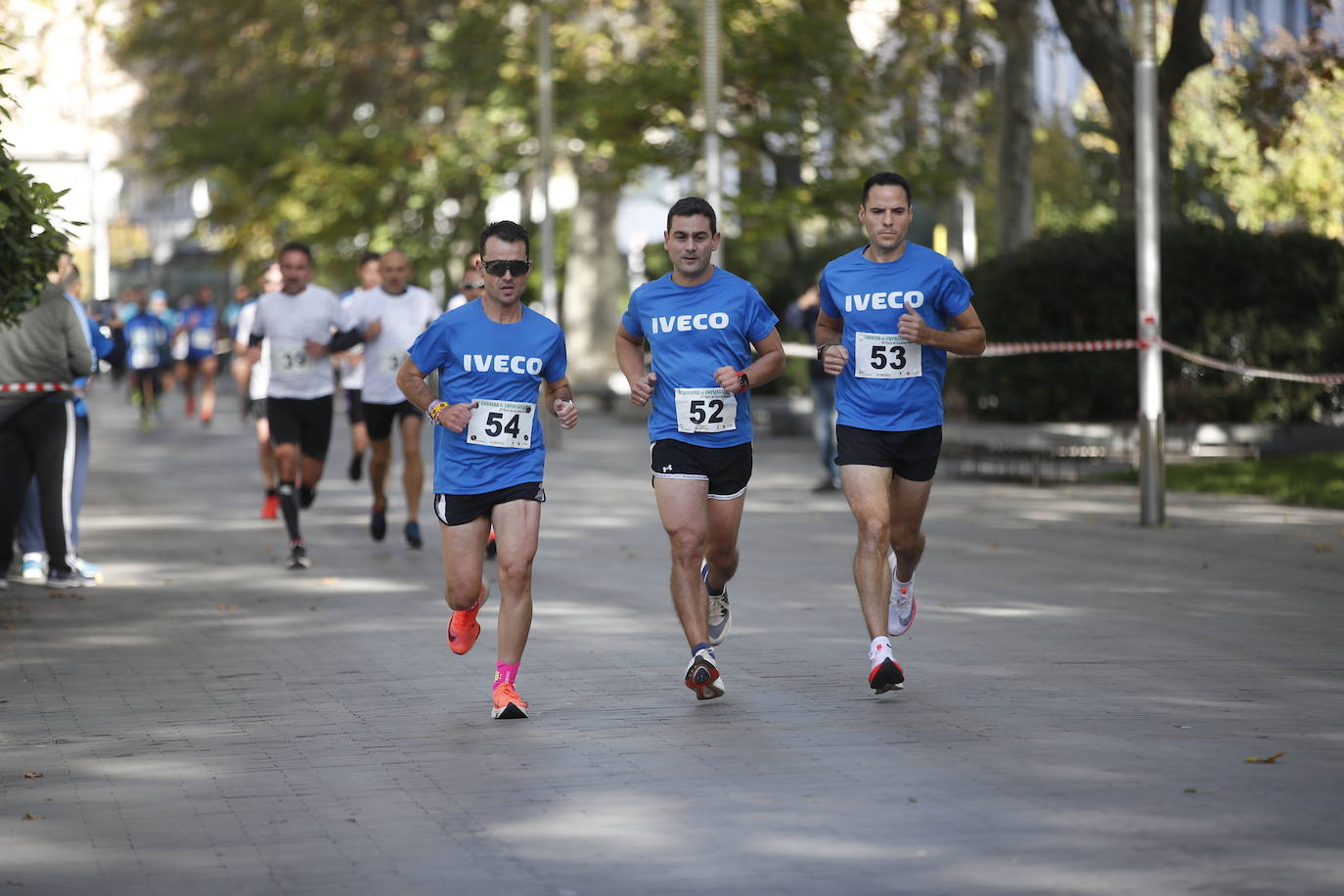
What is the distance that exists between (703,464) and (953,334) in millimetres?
1110

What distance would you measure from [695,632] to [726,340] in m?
1.12

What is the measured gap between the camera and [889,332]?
8852mm

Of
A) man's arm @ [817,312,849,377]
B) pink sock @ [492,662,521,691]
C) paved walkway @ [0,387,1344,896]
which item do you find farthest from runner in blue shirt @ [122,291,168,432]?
pink sock @ [492,662,521,691]

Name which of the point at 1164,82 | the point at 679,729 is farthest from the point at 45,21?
the point at 679,729

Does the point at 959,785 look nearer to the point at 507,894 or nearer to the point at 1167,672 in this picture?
the point at 507,894

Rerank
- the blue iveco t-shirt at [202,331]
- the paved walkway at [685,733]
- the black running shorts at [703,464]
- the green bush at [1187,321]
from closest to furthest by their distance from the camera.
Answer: the paved walkway at [685,733], the black running shorts at [703,464], the green bush at [1187,321], the blue iveco t-shirt at [202,331]

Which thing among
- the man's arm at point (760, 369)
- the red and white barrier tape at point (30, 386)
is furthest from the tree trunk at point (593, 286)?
the man's arm at point (760, 369)

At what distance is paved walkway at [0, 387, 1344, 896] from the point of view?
600 cm

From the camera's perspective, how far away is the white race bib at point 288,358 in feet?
46.7

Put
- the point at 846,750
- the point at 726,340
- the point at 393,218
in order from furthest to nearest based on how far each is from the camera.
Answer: the point at 393,218, the point at 726,340, the point at 846,750

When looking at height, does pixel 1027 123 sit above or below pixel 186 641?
above

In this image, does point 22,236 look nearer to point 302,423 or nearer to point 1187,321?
point 302,423

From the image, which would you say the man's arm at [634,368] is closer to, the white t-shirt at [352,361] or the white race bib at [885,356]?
the white race bib at [885,356]

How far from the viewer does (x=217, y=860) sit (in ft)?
20.1
